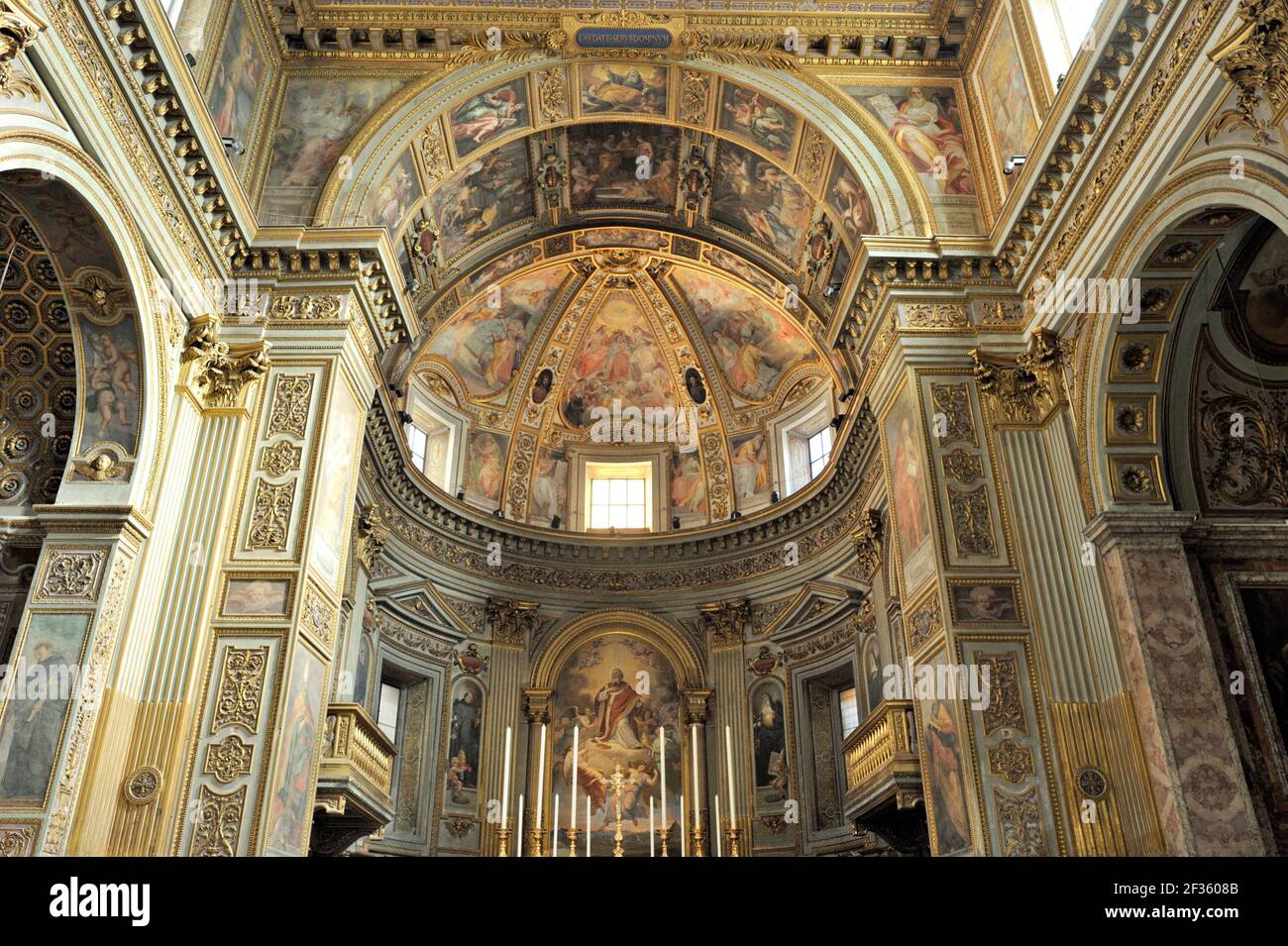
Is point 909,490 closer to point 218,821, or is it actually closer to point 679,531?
point 679,531

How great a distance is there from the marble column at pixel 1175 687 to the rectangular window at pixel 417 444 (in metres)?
13.7

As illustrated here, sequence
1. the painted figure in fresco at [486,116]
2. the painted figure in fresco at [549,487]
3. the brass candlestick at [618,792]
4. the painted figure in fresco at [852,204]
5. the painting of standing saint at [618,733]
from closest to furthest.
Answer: the painted figure in fresco at [852,204]
the painted figure in fresco at [486,116]
the brass candlestick at [618,792]
the painting of standing saint at [618,733]
the painted figure in fresco at [549,487]

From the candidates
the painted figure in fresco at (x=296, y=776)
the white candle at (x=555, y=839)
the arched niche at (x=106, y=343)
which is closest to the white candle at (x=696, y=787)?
the white candle at (x=555, y=839)

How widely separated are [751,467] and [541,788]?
8.27 m

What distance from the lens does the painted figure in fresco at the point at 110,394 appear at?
36.3 feet

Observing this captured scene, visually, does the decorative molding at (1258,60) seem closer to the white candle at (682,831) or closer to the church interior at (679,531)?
the church interior at (679,531)

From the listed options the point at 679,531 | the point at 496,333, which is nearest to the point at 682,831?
the point at 679,531

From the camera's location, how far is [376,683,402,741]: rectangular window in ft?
60.8

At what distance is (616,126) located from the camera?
1784 centimetres

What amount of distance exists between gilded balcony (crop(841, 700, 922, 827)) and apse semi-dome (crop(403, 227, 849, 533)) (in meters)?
7.25

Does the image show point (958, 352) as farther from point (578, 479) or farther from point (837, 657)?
point (578, 479)

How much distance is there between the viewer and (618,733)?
2028cm

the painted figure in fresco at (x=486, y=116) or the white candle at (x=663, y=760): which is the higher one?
the painted figure in fresco at (x=486, y=116)

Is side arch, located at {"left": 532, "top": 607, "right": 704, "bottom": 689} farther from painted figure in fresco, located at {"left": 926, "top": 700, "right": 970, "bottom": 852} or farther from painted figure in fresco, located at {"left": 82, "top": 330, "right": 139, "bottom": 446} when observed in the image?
painted figure in fresco, located at {"left": 82, "top": 330, "right": 139, "bottom": 446}
